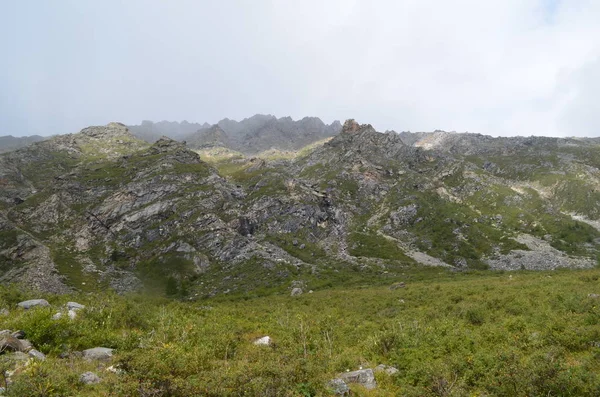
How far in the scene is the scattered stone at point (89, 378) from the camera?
15650 millimetres

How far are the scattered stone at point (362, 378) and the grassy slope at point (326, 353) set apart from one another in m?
0.59

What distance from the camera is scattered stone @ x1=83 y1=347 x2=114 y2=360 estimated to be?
20.2m

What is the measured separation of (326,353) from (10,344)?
18880mm

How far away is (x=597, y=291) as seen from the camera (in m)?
35.3

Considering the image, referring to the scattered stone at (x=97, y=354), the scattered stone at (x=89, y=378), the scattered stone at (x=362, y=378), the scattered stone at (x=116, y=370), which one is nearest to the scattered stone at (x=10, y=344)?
the scattered stone at (x=97, y=354)

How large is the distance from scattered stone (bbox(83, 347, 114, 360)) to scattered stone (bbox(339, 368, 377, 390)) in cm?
1405

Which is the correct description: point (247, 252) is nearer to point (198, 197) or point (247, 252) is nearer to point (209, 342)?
point (198, 197)

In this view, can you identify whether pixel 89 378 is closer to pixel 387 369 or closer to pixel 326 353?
pixel 326 353

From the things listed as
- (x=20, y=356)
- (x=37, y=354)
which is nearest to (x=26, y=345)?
(x=37, y=354)

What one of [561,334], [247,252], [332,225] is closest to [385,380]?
[561,334]

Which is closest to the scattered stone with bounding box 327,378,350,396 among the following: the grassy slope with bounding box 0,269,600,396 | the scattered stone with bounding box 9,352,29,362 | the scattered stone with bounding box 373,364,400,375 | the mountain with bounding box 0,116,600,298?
the grassy slope with bounding box 0,269,600,396

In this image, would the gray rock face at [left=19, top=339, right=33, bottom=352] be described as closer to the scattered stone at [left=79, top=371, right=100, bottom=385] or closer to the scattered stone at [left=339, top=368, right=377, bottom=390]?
Result: the scattered stone at [left=79, top=371, right=100, bottom=385]

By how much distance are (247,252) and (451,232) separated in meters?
92.0

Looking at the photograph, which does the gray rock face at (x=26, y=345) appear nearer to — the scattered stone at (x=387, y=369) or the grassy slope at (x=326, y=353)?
the grassy slope at (x=326, y=353)
